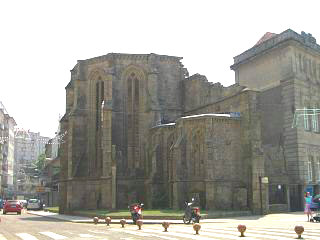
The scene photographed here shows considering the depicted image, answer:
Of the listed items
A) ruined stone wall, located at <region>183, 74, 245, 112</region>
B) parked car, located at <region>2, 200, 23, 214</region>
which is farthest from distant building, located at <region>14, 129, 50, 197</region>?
ruined stone wall, located at <region>183, 74, 245, 112</region>

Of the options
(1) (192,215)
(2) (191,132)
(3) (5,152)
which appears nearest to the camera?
(1) (192,215)

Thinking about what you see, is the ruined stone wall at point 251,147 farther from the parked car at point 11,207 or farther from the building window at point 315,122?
the parked car at point 11,207

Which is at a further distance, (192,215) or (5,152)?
(5,152)

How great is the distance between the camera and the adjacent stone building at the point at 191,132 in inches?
1280

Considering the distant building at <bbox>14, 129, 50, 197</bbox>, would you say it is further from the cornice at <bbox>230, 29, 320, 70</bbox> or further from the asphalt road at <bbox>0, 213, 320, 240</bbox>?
the asphalt road at <bbox>0, 213, 320, 240</bbox>

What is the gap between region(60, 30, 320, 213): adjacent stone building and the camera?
1280 inches

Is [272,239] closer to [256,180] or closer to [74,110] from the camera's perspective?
[256,180]

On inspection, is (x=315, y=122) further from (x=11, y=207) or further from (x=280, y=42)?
(x=11, y=207)

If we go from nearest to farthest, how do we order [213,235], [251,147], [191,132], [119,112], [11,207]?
1. [213,235]
2. [251,147]
3. [191,132]
4. [119,112]
5. [11,207]

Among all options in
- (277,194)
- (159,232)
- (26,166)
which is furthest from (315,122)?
(26,166)

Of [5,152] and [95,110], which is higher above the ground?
[95,110]

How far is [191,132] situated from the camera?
33656 mm

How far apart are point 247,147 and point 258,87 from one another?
9204 mm

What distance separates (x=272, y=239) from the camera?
1412 centimetres
